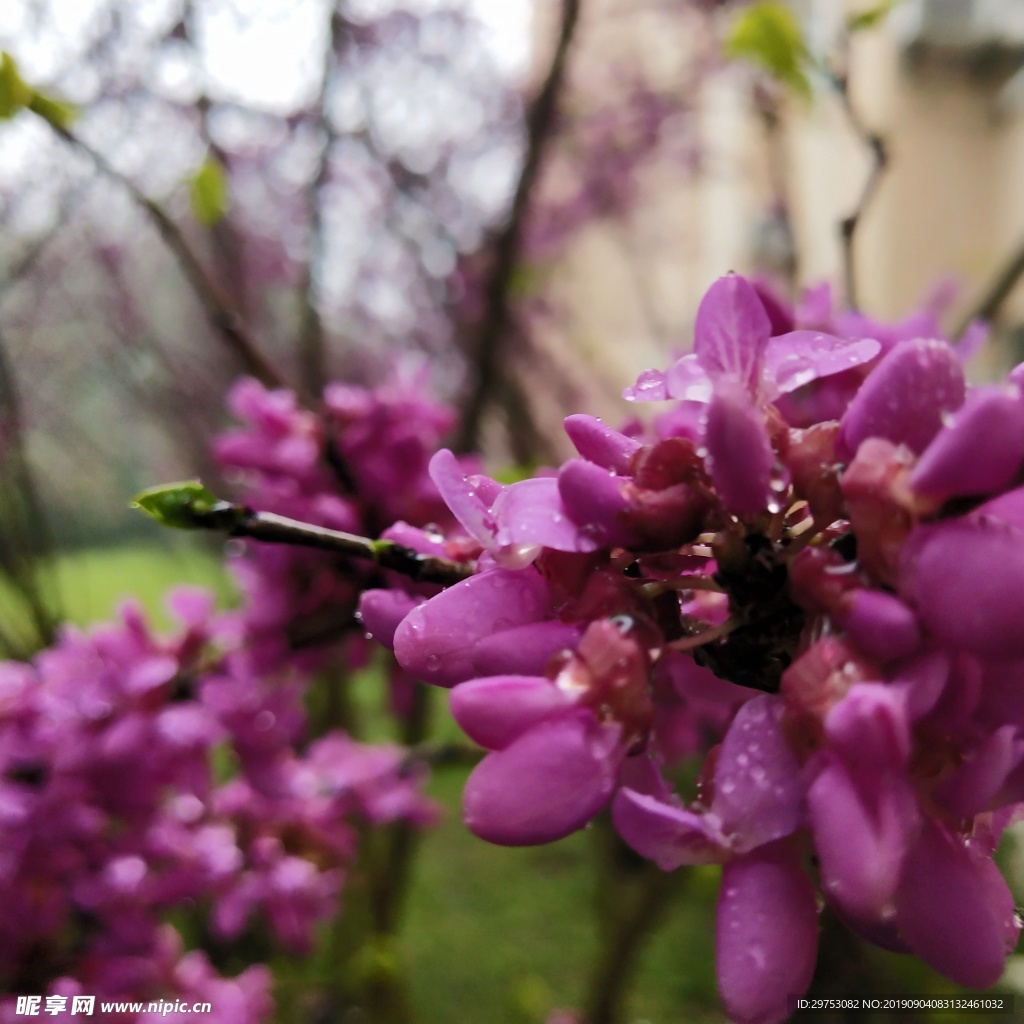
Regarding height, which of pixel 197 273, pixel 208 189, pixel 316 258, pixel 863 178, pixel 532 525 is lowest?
pixel 532 525

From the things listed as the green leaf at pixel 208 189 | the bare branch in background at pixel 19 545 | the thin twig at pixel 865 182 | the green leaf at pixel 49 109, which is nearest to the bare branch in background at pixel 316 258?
the bare branch in background at pixel 19 545

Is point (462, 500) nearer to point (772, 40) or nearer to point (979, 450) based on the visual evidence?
point (979, 450)

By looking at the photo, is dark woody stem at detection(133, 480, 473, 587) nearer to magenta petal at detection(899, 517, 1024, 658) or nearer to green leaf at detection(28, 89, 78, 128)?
magenta petal at detection(899, 517, 1024, 658)

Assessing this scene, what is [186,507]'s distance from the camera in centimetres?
26

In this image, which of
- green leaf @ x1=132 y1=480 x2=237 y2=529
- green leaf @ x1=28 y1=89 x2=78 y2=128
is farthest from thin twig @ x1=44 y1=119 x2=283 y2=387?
green leaf @ x1=132 y1=480 x2=237 y2=529

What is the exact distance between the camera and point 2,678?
A: 2.05 feet

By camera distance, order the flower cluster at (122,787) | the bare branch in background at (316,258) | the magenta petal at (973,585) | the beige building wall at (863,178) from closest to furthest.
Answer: the magenta petal at (973,585) < the flower cluster at (122,787) < the bare branch in background at (316,258) < the beige building wall at (863,178)

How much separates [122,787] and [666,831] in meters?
0.57

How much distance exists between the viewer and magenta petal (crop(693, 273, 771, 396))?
0.74ft

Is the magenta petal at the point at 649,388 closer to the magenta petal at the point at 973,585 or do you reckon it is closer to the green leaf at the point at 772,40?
the magenta petal at the point at 973,585

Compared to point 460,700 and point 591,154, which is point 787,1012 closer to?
point 460,700

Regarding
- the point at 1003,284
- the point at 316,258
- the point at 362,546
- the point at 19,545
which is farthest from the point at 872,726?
the point at 316,258

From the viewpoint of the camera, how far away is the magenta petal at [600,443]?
0.23 m

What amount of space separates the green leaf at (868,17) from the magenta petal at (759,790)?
593mm
